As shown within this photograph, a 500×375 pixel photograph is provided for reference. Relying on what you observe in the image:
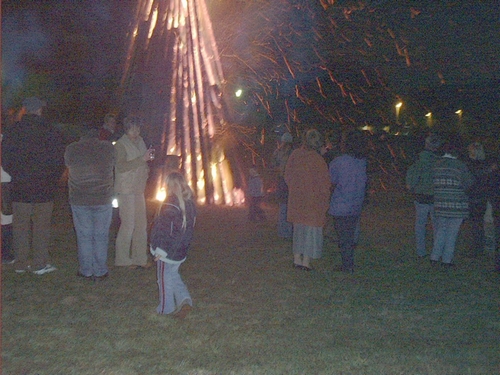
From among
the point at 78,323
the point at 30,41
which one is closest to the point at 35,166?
the point at 78,323

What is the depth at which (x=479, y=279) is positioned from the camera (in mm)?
8367

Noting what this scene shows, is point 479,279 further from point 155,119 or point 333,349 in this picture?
point 155,119

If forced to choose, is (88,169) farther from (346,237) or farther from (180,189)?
(346,237)

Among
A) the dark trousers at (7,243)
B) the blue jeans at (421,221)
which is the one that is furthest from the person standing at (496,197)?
the dark trousers at (7,243)

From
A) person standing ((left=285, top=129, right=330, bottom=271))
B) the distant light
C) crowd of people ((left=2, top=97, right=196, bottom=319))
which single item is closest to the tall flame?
the distant light

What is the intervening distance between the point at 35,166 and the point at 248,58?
9730 mm

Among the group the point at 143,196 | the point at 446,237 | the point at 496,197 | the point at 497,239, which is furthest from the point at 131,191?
the point at 497,239

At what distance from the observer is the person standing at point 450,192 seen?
340 inches

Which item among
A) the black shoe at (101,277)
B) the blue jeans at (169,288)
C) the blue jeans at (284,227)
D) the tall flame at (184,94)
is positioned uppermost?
the tall flame at (184,94)

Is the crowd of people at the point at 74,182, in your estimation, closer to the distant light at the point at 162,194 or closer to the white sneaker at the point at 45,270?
the white sneaker at the point at 45,270

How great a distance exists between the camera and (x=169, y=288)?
6141 mm

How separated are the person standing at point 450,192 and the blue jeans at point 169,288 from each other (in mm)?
4210

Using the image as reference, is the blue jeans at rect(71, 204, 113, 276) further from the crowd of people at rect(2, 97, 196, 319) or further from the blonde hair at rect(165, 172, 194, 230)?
the blonde hair at rect(165, 172, 194, 230)

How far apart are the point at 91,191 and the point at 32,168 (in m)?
0.80
